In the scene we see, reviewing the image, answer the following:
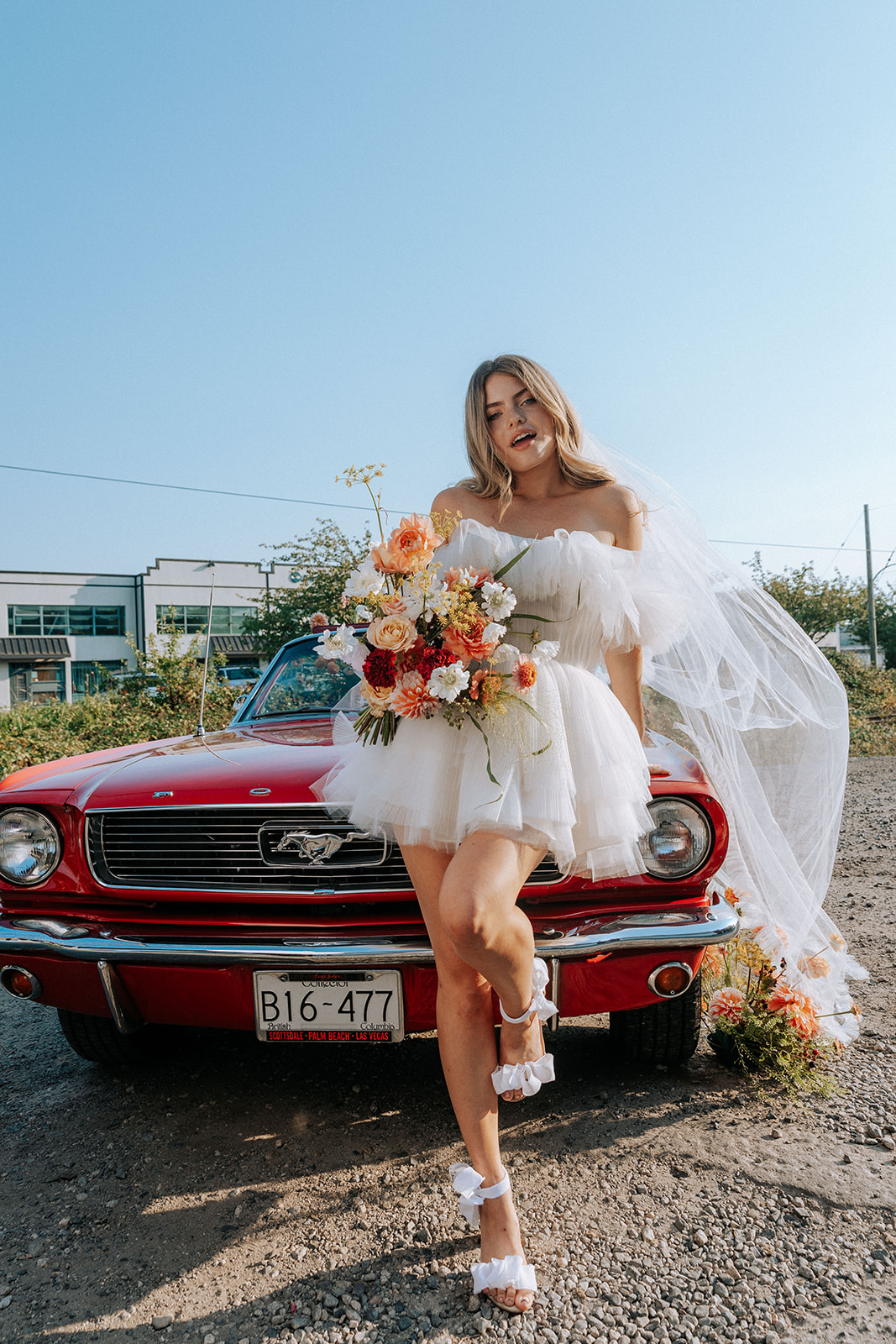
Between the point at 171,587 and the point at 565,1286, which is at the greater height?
the point at 171,587

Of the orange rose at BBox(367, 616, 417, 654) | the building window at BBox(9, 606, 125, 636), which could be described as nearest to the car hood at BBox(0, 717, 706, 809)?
the orange rose at BBox(367, 616, 417, 654)

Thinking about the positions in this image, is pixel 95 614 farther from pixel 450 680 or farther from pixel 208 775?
pixel 450 680

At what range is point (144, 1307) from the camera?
179cm

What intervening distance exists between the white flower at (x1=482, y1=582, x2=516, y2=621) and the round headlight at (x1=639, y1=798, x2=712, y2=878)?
805 millimetres

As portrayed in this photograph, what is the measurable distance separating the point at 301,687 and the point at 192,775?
117 centimetres

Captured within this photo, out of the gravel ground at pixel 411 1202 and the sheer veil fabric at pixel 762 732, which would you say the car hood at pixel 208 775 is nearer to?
the sheer veil fabric at pixel 762 732

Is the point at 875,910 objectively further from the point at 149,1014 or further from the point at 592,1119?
the point at 149,1014

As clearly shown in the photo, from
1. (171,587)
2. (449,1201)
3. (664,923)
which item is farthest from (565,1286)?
(171,587)

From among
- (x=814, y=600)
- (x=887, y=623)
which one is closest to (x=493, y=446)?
(x=814, y=600)

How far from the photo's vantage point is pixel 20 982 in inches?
97.4

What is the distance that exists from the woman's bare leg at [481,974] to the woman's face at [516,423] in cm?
113

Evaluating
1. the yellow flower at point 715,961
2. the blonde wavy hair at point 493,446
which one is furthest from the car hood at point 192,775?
the yellow flower at point 715,961

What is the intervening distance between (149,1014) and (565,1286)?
4.20 feet

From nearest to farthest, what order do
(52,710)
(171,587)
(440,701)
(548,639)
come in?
(440,701), (548,639), (52,710), (171,587)
